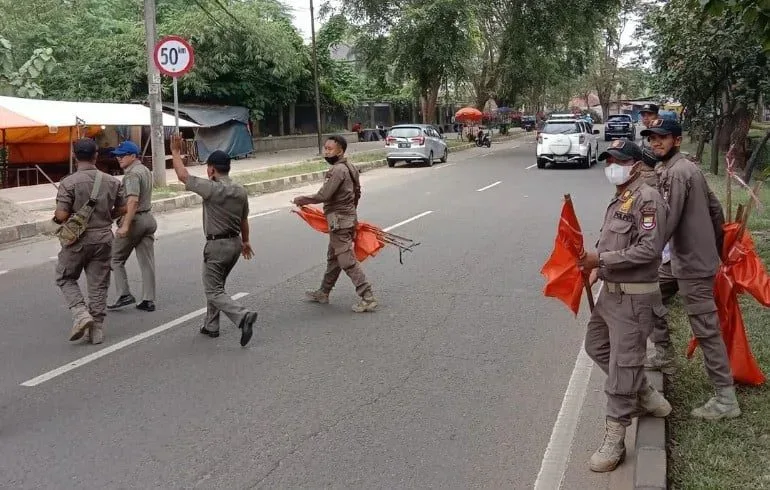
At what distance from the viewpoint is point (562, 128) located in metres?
23.3

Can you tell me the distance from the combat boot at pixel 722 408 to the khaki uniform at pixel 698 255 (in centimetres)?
5

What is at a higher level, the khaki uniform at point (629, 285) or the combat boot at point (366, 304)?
the khaki uniform at point (629, 285)

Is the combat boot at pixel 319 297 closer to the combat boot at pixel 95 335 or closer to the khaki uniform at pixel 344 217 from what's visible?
the khaki uniform at pixel 344 217

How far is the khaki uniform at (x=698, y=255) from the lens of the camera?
417cm

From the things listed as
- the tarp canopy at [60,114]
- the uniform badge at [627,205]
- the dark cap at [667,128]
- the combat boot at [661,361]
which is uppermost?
the tarp canopy at [60,114]

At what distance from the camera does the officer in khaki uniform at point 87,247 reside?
233 inches

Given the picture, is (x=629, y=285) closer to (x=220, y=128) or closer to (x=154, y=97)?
(x=154, y=97)

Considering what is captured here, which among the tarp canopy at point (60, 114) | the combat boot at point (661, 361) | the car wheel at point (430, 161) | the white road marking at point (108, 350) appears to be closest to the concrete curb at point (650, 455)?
the combat boot at point (661, 361)

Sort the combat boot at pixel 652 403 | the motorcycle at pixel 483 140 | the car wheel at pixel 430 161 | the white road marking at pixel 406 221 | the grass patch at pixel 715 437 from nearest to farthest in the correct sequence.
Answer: the grass patch at pixel 715 437, the combat boot at pixel 652 403, the white road marking at pixel 406 221, the car wheel at pixel 430 161, the motorcycle at pixel 483 140

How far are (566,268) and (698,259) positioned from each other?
86 centimetres

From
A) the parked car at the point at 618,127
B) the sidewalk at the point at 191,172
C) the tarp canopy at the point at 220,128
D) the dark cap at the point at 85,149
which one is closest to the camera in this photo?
the dark cap at the point at 85,149

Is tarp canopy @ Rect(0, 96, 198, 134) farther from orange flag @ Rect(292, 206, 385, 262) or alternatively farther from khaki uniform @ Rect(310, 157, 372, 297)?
khaki uniform @ Rect(310, 157, 372, 297)

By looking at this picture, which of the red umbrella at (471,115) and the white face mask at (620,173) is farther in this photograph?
the red umbrella at (471,115)

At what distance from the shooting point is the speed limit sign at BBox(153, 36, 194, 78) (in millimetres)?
14211
